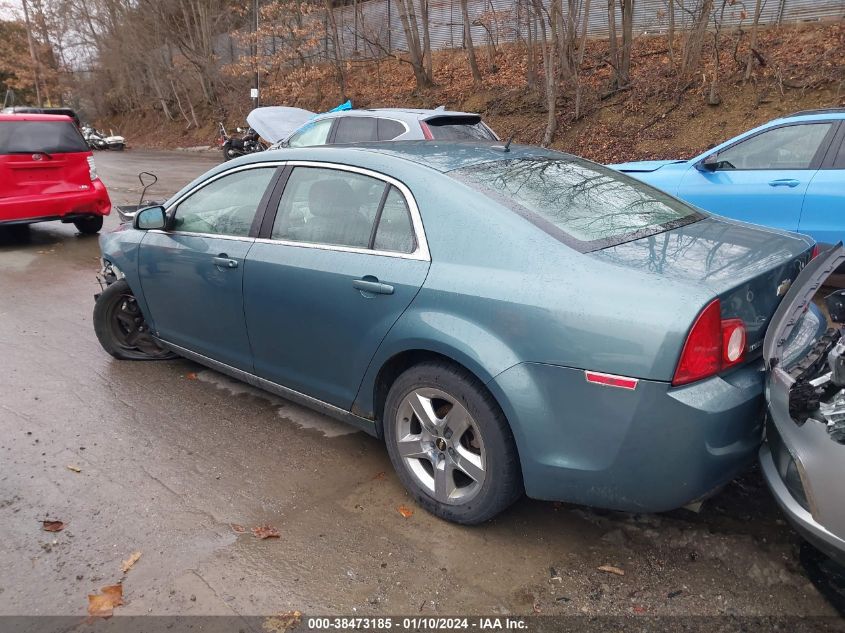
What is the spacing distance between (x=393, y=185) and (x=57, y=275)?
6.01m

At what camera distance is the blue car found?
5.43 meters

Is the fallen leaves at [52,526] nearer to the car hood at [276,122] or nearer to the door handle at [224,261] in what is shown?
the door handle at [224,261]

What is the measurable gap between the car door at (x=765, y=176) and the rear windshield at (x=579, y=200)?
2941mm

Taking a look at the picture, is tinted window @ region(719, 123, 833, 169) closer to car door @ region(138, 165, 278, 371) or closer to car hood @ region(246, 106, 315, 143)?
car door @ region(138, 165, 278, 371)

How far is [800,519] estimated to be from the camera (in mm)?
2164

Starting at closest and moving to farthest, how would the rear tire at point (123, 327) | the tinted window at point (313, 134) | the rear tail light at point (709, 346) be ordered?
the rear tail light at point (709, 346)
the rear tire at point (123, 327)
the tinted window at point (313, 134)

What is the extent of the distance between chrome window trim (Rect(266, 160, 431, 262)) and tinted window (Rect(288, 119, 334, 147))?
5808 mm

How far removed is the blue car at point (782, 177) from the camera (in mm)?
5430

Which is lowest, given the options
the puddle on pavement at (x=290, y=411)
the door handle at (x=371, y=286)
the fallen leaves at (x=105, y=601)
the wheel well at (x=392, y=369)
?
the puddle on pavement at (x=290, y=411)

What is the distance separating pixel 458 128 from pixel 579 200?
5130 millimetres

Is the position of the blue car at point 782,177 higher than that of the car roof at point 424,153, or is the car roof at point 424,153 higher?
the car roof at point 424,153

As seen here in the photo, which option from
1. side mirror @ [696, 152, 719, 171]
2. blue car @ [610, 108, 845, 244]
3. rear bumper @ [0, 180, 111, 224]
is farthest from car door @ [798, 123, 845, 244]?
rear bumper @ [0, 180, 111, 224]

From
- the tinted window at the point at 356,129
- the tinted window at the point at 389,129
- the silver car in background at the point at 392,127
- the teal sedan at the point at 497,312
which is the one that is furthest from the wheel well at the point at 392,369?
the tinted window at the point at 356,129

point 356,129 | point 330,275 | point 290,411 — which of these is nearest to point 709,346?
point 330,275
